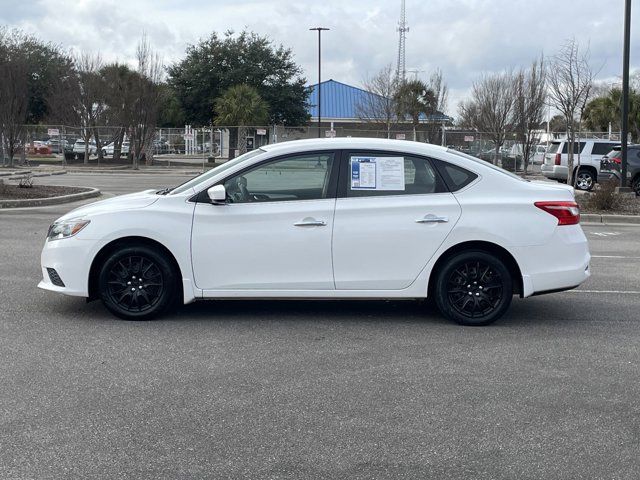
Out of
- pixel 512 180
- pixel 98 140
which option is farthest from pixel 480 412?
pixel 98 140

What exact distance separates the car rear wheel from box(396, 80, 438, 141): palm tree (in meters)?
23.1

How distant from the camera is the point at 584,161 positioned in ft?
84.3

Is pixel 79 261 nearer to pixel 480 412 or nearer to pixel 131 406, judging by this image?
pixel 131 406

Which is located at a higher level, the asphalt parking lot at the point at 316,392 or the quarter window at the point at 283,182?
the quarter window at the point at 283,182

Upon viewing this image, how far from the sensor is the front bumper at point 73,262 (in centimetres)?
698

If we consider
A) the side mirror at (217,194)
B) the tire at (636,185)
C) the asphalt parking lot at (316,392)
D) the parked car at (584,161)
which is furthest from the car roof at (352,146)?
the parked car at (584,161)

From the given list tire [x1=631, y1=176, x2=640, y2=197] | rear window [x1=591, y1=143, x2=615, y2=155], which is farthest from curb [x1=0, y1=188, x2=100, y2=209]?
rear window [x1=591, y1=143, x2=615, y2=155]

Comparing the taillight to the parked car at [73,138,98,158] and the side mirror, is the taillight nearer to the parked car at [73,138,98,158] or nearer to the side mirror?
the side mirror

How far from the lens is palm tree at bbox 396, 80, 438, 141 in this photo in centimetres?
4873

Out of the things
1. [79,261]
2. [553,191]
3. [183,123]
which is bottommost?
[79,261]

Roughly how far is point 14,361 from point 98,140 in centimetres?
4102

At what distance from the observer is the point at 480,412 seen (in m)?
4.91

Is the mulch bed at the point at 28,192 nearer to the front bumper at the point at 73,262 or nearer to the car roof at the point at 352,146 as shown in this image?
the front bumper at the point at 73,262

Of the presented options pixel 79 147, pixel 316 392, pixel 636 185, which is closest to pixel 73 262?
pixel 316 392
